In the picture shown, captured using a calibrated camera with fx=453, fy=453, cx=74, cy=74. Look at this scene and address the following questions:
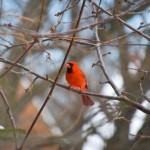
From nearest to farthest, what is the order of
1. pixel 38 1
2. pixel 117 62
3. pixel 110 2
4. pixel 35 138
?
pixel 110 2, pixel 35 138, pixel 38 1, pixel 117 62

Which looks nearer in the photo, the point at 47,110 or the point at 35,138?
the point at 35,138

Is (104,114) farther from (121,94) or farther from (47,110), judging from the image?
(47,110)

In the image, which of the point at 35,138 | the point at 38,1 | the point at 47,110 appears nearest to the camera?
the point at 35,138

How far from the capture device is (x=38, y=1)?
6867 millimetres

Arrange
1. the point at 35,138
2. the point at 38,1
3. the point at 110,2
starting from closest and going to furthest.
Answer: the point at 110,2 < the point at 35,138 < the point at 38,1

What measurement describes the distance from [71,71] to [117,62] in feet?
10.1

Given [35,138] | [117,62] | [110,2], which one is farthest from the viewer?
[117,62]

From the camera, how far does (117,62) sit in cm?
785

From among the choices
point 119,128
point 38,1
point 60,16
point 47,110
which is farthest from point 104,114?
point 47,110

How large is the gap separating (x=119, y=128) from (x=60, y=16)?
11.3ft

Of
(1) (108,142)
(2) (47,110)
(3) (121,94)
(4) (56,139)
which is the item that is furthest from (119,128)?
(2) (47,110)

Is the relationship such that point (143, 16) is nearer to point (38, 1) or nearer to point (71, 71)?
point (71, 71)

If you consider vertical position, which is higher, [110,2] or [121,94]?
[110,2]

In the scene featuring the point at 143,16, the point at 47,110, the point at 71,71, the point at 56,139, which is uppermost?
the point at 47,110
